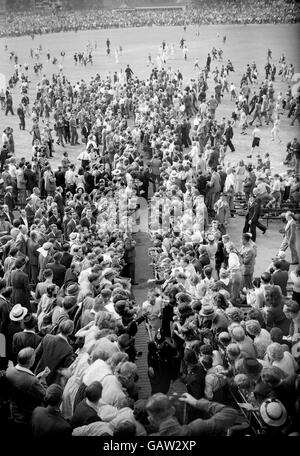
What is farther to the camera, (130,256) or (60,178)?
(60,178)

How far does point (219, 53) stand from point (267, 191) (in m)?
26.6

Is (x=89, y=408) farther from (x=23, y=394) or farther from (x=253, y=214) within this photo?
(x=253, y=214)

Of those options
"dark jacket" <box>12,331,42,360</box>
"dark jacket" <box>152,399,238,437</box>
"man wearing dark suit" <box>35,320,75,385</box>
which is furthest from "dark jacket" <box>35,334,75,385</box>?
"dark jacket" <box>152,399,238,437</box>

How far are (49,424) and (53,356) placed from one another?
1.40 meters

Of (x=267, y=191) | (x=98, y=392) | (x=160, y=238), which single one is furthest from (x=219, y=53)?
(x=98, y=392)

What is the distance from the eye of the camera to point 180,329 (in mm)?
6824

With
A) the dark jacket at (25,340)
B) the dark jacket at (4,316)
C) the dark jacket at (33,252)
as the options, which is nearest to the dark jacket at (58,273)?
the dark jacket at (33,252)

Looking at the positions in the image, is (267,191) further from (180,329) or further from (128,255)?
(180,329)

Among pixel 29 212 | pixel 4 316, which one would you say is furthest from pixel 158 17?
pixel 4 316

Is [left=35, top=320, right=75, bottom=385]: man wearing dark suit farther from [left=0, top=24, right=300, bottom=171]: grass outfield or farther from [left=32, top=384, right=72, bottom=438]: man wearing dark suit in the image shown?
[left=0, top=24, right=300, bottom=171]: grass outfield

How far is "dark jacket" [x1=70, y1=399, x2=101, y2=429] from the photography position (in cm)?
500

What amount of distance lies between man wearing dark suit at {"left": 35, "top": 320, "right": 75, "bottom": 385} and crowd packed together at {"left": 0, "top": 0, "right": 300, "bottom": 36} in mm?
54856

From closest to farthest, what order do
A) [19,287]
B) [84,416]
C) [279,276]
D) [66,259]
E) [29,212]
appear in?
[84,416] → [19,287] → [279,276] → [66,259] → [29,212]

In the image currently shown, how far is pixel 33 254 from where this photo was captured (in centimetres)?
1035
